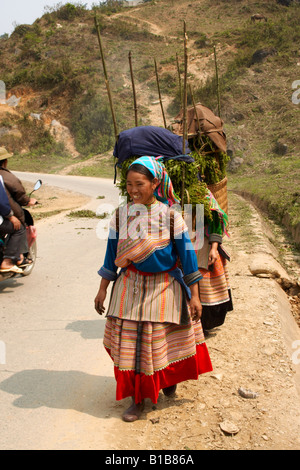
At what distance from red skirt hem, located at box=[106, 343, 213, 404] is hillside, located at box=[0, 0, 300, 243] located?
443 inches

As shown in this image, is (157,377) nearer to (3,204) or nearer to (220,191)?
(220,191)

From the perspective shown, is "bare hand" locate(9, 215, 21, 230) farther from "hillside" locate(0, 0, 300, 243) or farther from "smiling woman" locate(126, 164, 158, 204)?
"hillside" locate(0, 0, 300, 243)

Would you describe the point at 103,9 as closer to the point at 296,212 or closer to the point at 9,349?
the point at 296,212

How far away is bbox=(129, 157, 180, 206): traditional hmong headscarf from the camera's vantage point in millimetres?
3086

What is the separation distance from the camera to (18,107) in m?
45.0

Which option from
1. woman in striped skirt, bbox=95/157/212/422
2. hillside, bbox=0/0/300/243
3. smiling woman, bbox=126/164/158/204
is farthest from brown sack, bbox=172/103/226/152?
hillside, bbox=0/0/300/243

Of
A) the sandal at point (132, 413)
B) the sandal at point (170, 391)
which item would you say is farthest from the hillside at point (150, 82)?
the sandal at point (132, 413)

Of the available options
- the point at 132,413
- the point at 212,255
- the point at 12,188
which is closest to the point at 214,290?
the point at 212,255

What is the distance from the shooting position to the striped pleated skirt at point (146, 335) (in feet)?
10.2

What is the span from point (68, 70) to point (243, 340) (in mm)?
45033

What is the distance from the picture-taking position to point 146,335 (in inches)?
123

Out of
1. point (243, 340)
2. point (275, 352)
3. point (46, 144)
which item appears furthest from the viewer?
point (46, 144)

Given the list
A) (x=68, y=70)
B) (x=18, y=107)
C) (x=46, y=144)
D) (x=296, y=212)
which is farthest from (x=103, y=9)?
(x=296, y=212)

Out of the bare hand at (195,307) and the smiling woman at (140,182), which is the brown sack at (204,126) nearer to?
the smiling woman at (140,182)
